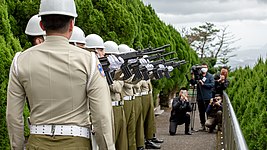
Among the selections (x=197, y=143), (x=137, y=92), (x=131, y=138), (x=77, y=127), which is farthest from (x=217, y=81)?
(x=77, y=127)

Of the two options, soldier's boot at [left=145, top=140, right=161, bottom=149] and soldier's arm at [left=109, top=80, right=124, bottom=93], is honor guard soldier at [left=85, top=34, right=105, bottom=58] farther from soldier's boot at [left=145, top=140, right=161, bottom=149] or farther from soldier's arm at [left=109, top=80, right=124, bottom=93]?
soldier's boot at [left=145, top=140, right=161, bottom=149]

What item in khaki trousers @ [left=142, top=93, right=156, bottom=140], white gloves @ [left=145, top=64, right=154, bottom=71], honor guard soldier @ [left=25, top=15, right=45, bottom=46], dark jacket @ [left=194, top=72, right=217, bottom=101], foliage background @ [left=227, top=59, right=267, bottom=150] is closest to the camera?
honor guard soldier @ [left=25, top=15, right=45, bottom=46]

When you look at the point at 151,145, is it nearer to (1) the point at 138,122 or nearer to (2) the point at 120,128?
(1) the point at 138,122

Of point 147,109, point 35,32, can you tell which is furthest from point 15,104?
point 147,109

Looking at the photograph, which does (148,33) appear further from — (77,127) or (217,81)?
(77,127)

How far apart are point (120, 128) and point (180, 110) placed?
567 centimetres

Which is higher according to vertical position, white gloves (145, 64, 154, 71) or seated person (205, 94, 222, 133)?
white gloves (145, 64, 154, 71)

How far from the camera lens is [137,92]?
32.9ft

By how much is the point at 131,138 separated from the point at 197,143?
12.3ft

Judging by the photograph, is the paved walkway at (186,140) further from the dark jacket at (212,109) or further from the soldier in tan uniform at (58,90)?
the soldier in tan uniform at (58,90)

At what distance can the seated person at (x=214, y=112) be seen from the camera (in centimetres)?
1307

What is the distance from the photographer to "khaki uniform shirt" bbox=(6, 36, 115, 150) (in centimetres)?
375

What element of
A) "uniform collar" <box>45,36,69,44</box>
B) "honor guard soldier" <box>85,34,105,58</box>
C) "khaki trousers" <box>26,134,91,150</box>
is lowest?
"khaki trousers" <box>26,134,91,150</box>

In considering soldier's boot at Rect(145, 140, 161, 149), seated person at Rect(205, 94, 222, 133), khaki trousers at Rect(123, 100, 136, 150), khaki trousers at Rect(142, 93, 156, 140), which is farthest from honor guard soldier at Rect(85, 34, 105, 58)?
seated person at Rect(205, 94, 222, 133)
